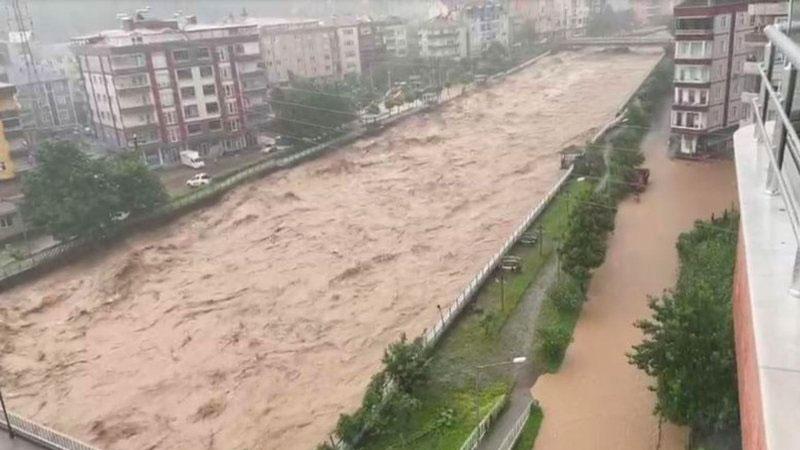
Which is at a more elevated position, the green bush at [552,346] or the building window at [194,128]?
the building window at [194,128]

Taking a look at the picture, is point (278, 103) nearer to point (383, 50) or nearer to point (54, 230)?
point (54, 230)

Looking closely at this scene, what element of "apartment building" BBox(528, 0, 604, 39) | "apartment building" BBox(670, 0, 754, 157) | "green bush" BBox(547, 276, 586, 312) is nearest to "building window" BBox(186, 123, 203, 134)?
"apartment building" BBox(670, 0, 754, 157)

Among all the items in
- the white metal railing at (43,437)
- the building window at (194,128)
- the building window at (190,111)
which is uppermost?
the building window at (190,111)

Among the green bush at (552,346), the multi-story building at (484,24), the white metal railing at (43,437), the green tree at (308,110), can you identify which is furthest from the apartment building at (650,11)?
the white metal railing at (43,437)

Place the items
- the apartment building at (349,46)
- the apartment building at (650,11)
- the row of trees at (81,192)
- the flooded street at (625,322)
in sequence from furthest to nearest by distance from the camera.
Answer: the apartment building at (650,11)
the apartment building at (349,46)
the row of trees at (81,192)
the flooded street at (625,322)

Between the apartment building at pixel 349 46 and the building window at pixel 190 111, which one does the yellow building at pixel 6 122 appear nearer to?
the building window at pixel 190 111

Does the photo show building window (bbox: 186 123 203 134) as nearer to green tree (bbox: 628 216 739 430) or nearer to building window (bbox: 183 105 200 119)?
building window (bbox: 183 105 200 119)

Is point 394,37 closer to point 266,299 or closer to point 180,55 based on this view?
point 180,55
